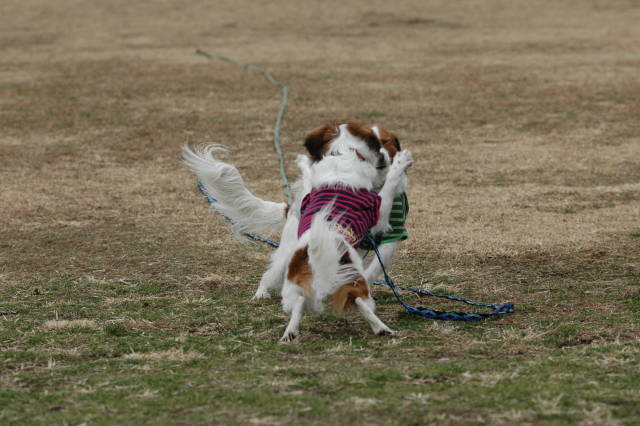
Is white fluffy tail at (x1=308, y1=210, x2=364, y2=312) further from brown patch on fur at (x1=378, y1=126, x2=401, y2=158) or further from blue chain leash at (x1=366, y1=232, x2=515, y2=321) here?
brown patch on fur at (x1=378, y1=126, x2=401, y2=158)

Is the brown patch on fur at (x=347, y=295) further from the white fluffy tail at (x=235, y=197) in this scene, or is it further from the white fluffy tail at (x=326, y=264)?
the white fluffy tail at (x=235, y=197)

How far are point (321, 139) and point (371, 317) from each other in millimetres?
1154

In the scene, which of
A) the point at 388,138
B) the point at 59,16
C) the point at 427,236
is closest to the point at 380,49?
the point at 59,16

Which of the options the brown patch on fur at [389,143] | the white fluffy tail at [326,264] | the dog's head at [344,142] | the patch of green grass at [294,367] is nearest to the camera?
the patch of green grass at [294,367]

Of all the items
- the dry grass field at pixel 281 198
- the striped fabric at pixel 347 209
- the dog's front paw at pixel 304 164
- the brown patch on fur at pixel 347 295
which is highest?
the dog's front paw at pixel 304 164

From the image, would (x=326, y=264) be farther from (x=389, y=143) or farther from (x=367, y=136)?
(x=389, y=143)

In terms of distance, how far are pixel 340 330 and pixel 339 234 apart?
51 cm

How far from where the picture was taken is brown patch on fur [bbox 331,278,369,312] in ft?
14.6

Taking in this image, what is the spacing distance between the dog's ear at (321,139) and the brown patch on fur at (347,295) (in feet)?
3.17

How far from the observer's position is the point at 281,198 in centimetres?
860

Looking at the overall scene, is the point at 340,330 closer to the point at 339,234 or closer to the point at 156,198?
the point at 339,234

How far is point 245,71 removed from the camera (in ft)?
51.6

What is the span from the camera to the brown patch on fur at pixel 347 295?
4465mm

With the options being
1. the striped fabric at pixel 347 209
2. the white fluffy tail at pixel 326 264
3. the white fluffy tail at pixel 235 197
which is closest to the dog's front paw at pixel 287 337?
the white fluffy tail at pixel 326 264
